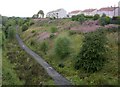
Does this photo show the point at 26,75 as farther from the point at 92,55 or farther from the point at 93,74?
the point at 92,55

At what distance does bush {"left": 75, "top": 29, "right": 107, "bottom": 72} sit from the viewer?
1051 inches

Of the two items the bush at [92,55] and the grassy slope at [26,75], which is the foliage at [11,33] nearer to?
the grassy slope at [26,75]

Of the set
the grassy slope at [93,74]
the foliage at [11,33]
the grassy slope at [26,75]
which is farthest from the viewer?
the foliage at [11,33]

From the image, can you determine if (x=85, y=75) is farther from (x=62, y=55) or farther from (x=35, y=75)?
(x=62, y=55)

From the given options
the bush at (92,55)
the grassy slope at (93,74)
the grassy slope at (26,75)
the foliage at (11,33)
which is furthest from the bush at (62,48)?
the foliage at (11,33)

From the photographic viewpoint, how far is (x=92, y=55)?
27109 mm

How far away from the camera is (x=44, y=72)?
27766 millimetres

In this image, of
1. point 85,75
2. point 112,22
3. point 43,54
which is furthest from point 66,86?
point 112,22

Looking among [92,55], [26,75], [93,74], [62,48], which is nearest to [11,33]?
[62,48]

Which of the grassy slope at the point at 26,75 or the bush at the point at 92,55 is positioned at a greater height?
the bush at the point at 92,55

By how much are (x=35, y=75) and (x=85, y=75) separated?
17.9ft

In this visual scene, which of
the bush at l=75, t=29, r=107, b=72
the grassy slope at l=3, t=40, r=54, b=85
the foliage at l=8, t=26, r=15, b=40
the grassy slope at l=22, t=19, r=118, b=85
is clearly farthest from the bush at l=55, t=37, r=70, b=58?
the foliage at l=8, t=26, r=15, b=40

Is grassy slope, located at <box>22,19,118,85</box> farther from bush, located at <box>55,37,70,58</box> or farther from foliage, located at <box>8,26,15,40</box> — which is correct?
foliage, located at <box>8,26,15,40</box>

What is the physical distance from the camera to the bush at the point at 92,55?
26.7 m
